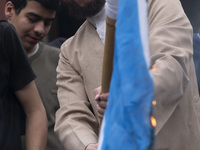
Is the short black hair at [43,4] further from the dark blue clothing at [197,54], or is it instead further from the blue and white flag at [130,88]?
the blue and white flag at [130,88]

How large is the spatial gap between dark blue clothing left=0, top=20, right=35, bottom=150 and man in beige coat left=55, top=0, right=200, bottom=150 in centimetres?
27

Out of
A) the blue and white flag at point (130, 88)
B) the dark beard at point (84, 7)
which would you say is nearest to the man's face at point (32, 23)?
the dark beard at point (84, 7)

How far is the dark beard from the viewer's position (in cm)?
279

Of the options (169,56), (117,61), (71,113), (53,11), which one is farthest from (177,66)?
(53,11)

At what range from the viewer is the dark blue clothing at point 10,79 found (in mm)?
2426

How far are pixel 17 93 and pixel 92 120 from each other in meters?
0.41

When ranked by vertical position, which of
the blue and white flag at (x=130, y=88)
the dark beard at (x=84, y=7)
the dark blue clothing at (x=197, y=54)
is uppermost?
the blue and white flag at (x=130, y=88)

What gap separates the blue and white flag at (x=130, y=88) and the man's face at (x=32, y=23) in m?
2.18

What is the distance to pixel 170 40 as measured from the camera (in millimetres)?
2104

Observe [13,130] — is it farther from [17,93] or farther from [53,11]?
[53,11]

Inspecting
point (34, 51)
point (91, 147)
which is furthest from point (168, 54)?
point (34, 51)

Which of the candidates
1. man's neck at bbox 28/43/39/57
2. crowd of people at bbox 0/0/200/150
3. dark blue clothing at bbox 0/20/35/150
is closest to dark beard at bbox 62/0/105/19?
crowd of people at bbox 0/0/200/150

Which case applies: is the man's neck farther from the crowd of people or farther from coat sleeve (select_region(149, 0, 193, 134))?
coat sleeve (select_region(149, 0, 193, 134))

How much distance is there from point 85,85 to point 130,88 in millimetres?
1622
